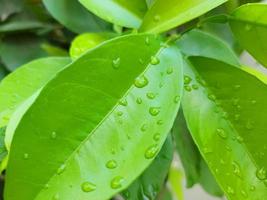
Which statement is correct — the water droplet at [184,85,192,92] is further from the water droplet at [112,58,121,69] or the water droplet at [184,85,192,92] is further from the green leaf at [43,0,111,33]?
the green leaf at [43,0,111,33]

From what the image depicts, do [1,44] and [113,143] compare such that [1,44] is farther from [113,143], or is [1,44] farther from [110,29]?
[113,143]

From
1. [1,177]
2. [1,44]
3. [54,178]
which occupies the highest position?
[54,178]

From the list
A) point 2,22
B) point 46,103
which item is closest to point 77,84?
point 46,103

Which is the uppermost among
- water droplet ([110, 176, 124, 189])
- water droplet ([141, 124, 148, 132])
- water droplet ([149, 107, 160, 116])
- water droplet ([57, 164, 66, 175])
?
water droplet ([149, 107, 160, 116])

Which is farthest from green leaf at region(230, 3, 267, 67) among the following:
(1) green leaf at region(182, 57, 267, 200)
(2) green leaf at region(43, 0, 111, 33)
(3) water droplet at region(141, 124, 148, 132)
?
(2) green leaf at region(43, 0, 111, 33)

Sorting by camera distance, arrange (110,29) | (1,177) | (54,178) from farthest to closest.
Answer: (1,177)
(110,29)
(54,178)

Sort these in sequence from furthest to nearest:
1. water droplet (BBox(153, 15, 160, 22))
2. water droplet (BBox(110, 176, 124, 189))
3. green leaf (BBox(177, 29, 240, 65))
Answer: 1. green leaf (BBox(177, 29, 240, 65))
2. water droplet (BBox(153, 15, 160, 22))
3. water droplet (BBox(110, 176, 124, 189))

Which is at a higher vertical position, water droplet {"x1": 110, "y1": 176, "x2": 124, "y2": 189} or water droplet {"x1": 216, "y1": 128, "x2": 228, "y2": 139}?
water droplet {"x1": 110, "y1": 176, "x2": 124, "y2": 189}
